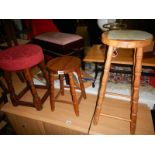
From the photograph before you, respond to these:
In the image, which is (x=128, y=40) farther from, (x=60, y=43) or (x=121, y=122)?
(x=60, y=43)

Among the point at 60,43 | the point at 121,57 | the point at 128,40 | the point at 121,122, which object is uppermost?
the point at 128,40

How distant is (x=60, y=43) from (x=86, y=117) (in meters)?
1.01

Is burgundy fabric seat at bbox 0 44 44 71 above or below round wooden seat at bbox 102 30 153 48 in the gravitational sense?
below

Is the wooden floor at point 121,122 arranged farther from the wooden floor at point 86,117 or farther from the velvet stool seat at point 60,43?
the velvet stool seat at point 60,43

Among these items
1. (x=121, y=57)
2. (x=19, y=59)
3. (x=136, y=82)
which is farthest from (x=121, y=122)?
(x=19, y=59)

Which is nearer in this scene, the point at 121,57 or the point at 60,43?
the point at 121,57

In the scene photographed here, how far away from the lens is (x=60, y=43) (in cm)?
203

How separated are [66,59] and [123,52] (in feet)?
2.79

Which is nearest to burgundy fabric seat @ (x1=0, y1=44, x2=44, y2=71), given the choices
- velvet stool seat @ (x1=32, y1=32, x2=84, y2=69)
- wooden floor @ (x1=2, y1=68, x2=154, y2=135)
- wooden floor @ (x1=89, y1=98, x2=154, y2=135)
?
velvet stool seat @ (x1=32, y1=32, x2=84, y2=69)

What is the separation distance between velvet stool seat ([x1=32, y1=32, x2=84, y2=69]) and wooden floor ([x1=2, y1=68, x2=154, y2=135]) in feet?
2.10

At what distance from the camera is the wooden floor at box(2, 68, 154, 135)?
1.52 m

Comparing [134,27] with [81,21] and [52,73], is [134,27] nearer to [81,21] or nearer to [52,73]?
[52,73]

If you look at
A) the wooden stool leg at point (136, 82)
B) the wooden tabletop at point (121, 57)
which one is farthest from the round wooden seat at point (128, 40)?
the wooden tabletop at point (121, 57)

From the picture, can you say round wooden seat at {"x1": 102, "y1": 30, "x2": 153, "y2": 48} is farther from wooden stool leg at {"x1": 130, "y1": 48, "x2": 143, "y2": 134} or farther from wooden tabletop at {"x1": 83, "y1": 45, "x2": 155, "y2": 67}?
wooden tabletop at {"x1": 83, "y1": 45, "x2": 155, "y2": 67}
